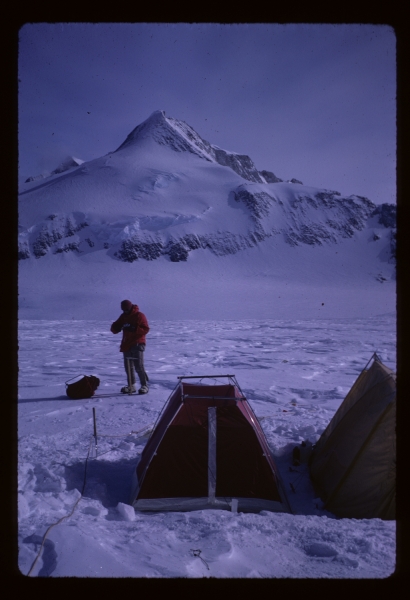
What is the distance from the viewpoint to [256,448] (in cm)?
408

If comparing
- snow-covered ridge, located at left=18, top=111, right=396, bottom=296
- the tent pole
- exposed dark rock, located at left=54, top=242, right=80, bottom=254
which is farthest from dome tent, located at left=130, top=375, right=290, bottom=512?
exposed dark rock, located at left=54, top=242, right=80, bottom=254

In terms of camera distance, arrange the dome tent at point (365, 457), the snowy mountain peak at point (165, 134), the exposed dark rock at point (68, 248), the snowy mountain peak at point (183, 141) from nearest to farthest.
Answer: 1. the dome tent at point (365, 457)
2. the exposed dark rock at point (68, 248)
3. the snowy mountain peak at point (165, 134)
4. the snowy mountain peak at point (183, 141)

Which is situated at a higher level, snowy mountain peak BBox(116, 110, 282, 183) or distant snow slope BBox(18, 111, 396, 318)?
snowy mountain peak BBox(116, 110, 282, 183)

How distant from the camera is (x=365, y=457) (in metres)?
3.89

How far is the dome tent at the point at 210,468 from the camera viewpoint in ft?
13.1

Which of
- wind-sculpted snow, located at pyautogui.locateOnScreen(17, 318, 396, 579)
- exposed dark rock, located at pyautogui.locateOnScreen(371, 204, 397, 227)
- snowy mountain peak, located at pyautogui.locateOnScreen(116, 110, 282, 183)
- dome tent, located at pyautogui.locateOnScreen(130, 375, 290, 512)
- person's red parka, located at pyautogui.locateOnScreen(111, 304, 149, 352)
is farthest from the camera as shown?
snowy mountain peak, located at pyautogui.locateOnScreen(116, 110, 282, 183)

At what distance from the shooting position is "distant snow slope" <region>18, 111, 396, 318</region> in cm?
4600

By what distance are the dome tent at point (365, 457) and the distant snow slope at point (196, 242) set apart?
29632 millimetres

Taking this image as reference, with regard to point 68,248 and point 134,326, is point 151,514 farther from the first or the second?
point 68,248

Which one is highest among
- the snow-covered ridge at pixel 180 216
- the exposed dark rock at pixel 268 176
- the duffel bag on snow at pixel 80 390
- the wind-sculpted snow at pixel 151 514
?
the exposed dark rock at pixel 268 176

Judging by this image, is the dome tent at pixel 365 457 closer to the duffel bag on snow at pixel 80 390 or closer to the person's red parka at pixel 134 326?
the person's red parka at pixel 134 326

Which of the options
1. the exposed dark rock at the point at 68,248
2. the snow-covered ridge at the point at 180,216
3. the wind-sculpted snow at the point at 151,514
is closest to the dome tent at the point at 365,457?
the wind-sculpted snow at the point at 151,514

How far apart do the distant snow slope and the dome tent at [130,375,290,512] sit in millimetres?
30111

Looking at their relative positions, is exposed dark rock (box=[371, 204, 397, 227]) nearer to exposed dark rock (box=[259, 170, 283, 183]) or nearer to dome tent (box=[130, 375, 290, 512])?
exposed dark rock (box=[259, 170, 283, 183])
